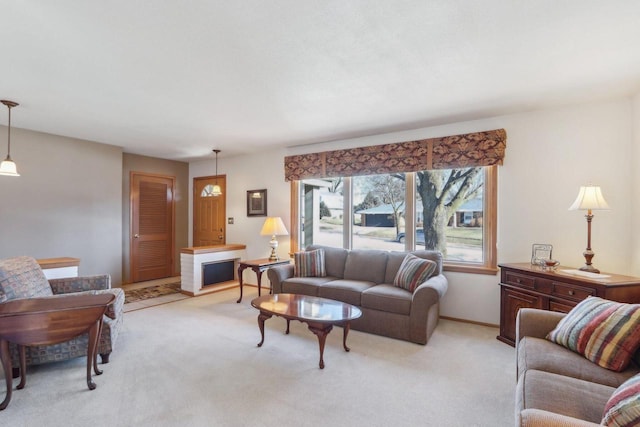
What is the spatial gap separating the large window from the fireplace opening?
1.47m

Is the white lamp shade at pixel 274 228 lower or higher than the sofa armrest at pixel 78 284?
higher

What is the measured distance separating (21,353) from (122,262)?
3634 mm


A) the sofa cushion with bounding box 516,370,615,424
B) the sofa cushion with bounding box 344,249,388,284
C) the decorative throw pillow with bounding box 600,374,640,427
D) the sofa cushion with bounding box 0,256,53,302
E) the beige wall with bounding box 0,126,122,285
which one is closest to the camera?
the decorative throw pillow with bounding box 600,374,640,427

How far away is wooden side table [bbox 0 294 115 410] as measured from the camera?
2.09m

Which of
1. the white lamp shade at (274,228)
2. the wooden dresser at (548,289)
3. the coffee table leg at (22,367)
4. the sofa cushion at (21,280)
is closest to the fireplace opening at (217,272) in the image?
the white lamp shade at (274,228)

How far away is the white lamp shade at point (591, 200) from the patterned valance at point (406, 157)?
899 mm

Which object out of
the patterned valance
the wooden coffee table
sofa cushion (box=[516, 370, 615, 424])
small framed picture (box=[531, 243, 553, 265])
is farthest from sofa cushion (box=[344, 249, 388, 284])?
sofa cushion (box=[516, 370, 615, 424])

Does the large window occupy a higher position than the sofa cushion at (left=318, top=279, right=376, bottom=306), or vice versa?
the large window

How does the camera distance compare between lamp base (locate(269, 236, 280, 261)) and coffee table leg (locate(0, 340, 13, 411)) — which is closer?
coffee table leg (locate(0, 340, 13, 411))

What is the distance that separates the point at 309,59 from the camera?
2264 mm

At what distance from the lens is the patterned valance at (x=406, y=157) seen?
141 inches

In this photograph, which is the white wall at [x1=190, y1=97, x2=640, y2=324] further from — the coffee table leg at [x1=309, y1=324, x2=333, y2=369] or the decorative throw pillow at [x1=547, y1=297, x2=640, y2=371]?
the coffee table leg at [x1=309, y1=324, x2=333, y2=369]

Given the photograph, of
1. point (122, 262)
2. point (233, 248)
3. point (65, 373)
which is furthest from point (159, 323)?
point (122, 262)

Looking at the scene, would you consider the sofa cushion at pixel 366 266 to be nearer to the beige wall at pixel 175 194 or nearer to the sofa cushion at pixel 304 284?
the sofa cushion at pixel 304 284
